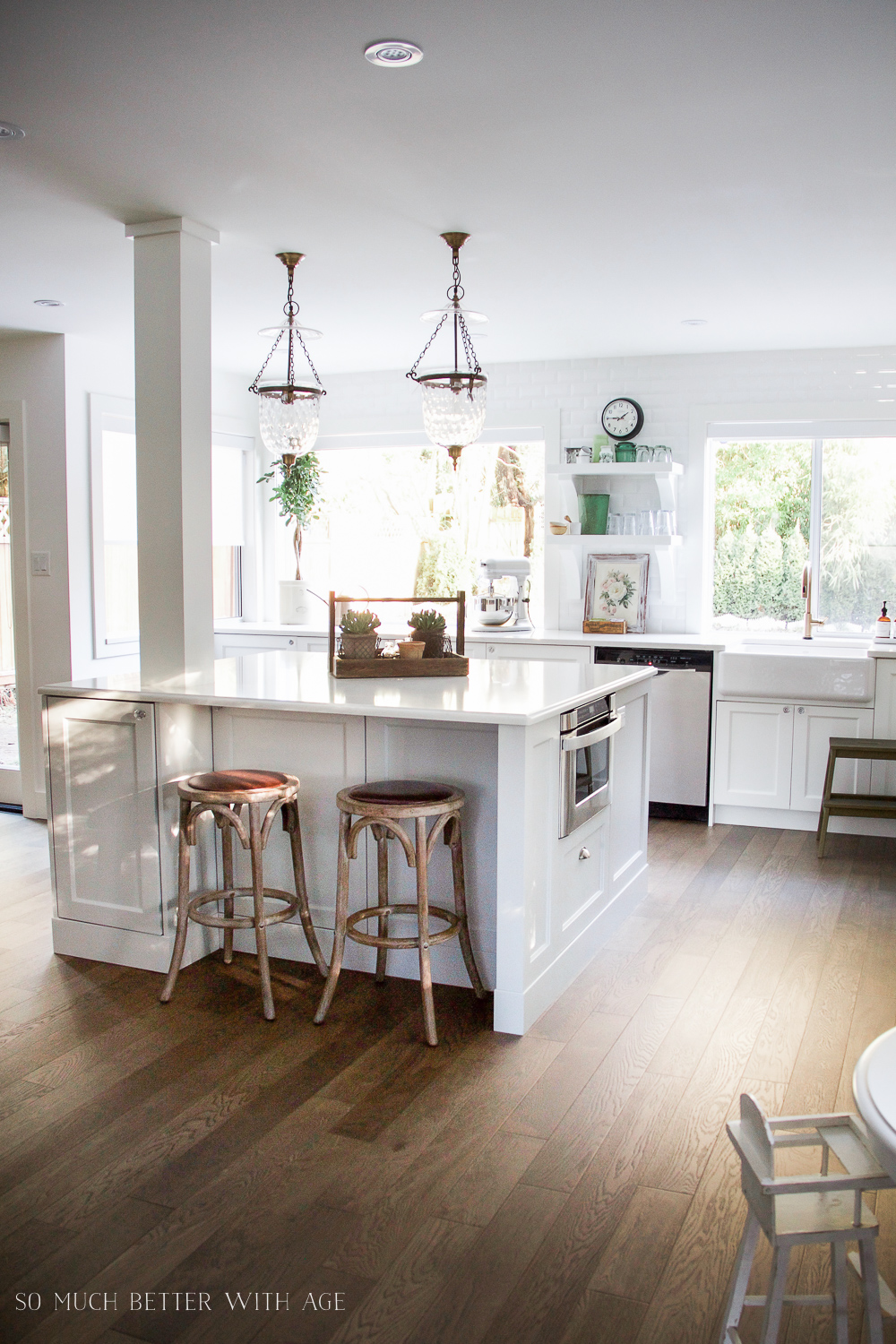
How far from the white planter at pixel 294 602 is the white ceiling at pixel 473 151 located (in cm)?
222

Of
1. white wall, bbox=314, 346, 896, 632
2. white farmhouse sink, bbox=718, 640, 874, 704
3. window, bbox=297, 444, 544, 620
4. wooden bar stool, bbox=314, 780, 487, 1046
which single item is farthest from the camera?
window, bbox=297, 444, 544, 620

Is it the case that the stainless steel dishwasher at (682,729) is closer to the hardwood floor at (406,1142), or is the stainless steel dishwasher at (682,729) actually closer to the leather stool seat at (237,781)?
the hardwood floor at (406,1142)

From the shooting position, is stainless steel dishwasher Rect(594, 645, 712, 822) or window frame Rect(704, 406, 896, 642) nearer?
stainless steel dishwasher Rect(594, 645, 712, 822)

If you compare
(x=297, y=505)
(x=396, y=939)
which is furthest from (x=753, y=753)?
(x=297, y=505)

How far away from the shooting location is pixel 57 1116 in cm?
253

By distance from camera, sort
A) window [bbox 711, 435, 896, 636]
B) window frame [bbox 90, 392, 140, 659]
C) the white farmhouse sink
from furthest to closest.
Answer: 1. window [bbox 711, 435, 896, 636]
2. window frame [bbox 90, 392, 140, 659]
3. the white farmhouse sink

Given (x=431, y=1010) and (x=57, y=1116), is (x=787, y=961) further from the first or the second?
(x=57, y=1116)

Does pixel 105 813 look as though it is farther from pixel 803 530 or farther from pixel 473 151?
pixel 803 530

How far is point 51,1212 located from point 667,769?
398cm

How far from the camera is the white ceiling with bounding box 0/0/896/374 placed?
88.0 inches

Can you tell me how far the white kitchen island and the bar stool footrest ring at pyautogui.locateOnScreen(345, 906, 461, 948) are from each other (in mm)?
136

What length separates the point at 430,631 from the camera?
397 cm

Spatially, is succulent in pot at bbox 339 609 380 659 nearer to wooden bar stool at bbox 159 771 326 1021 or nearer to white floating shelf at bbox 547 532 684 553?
wooden bar stool at bbox 159 771 326 1021

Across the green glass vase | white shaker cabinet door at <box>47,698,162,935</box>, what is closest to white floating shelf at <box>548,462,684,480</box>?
the green glass vase
